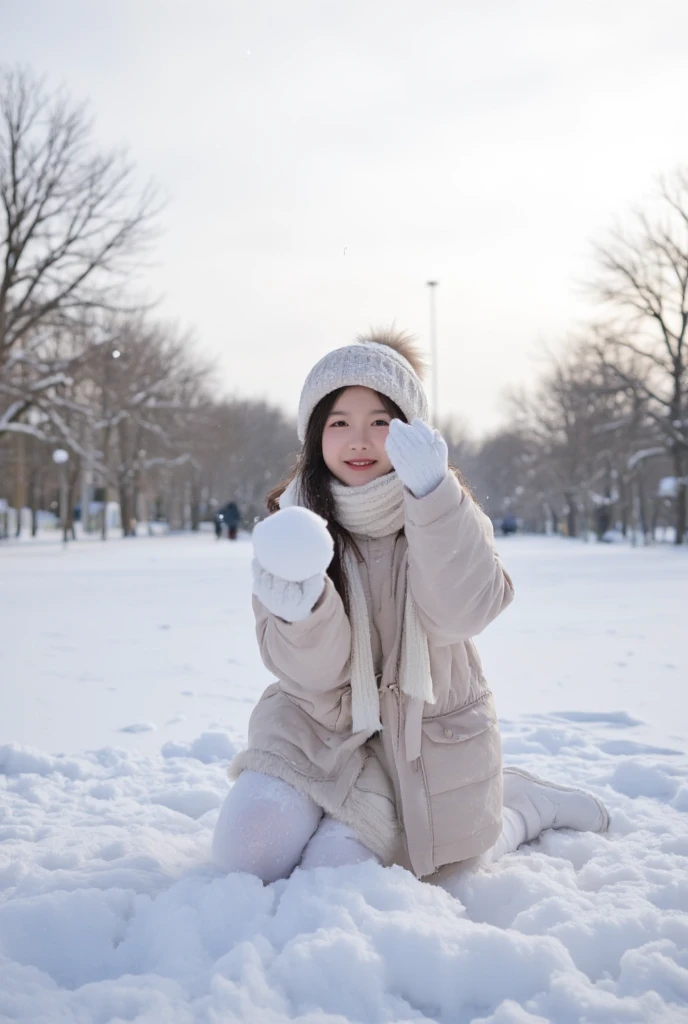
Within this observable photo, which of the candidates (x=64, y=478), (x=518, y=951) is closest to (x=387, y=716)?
(x=518, y=951)

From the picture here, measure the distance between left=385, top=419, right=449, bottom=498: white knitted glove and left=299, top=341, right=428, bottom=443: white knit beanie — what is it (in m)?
0.29

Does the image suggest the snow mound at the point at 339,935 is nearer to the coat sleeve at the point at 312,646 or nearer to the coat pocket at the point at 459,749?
the coat pocket at the point at 459,749

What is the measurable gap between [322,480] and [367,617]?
1.27 ft

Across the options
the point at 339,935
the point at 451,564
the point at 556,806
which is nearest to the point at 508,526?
the point at 556,806

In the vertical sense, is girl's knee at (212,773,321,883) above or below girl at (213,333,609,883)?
below

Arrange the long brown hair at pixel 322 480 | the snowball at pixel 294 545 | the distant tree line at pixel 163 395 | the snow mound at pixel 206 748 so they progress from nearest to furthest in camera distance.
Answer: the snowball at pixel 294 545, the long brown hair at pixel 322 480, the snow mound at pixel 206 748, the distant tree line at pixel 163 395

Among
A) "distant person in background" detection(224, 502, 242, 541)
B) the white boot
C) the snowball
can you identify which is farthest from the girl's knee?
"distant person in background" detection(224, 502, 242, 541)

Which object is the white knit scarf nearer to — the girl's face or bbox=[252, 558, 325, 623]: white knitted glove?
the girl's face

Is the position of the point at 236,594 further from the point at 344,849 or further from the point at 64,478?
the point at 64,478

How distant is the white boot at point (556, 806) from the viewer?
8.28ft

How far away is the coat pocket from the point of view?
211 centimetres

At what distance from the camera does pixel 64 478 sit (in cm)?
3372

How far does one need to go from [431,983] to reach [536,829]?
3.26ft

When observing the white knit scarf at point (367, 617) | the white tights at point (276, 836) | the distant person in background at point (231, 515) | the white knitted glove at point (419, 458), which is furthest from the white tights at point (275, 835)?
the distant person in background at point (231, 515)
